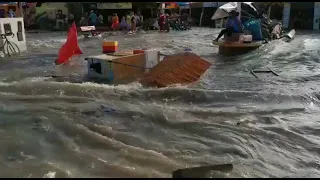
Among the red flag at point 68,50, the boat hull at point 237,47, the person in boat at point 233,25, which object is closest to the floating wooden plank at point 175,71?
the boat hull at point 237,47

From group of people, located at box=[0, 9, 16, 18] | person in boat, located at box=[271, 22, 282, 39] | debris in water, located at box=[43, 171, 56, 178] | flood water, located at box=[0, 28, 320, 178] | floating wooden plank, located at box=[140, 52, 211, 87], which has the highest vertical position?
group of people, located at box=[0, 9, 16, 18]

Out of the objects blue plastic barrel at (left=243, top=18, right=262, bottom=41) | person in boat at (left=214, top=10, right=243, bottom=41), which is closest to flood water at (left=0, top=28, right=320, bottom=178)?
person in boat at (left=214, top=10, right=243, bottom=41)

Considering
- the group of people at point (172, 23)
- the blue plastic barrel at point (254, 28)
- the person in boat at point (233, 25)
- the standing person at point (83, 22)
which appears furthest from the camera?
the standing person at point (83, 22)

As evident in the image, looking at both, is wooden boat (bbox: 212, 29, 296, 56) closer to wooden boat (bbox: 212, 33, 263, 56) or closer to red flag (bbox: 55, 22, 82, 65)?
wooden boat (bbox: 212, 33, 263, 56)

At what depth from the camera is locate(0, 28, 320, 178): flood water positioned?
4656 millimetres

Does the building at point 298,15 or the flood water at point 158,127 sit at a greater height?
the building at point 298,15

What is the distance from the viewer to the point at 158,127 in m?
6.08

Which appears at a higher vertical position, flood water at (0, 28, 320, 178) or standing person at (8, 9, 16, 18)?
standing person at (8, 9, 16, 18)

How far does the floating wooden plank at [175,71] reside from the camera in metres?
8.63

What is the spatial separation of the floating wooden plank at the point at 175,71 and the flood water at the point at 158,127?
304 mm

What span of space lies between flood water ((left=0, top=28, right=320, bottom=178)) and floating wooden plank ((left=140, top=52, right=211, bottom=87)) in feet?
1.00

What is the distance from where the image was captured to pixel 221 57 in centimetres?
1403

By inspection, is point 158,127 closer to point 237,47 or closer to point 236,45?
point 236,45

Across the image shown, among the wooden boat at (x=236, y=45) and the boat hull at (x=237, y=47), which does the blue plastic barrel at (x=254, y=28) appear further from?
the boat hull at (x=237, y=47)
